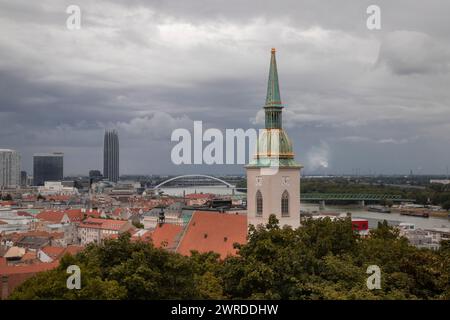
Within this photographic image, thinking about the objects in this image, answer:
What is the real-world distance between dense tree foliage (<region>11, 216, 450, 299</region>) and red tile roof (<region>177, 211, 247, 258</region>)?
837cm

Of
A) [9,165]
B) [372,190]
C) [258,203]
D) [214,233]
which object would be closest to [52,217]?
[9,165]

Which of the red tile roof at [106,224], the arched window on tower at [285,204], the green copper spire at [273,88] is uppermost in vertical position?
the green copper spire at [273,88]

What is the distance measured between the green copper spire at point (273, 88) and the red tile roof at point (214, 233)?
238 inches

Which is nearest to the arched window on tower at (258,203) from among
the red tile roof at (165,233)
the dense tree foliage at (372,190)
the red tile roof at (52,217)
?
the red tile roof at (165,233)

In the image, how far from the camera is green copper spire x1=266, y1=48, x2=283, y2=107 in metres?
27.1

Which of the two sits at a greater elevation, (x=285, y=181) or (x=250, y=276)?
(x=285, y=181)

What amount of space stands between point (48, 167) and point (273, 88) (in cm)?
8342

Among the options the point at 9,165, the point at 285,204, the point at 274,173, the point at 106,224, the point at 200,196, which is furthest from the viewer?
the point at 200,196

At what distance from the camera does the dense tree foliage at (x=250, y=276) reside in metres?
14.8

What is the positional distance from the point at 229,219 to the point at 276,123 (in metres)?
5.76

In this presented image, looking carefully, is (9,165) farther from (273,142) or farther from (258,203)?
(273,142)

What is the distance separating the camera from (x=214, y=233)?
94.9 ft

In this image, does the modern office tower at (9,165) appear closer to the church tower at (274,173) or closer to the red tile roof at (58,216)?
the red tile roof at (58,216)

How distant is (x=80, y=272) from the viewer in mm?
14617
